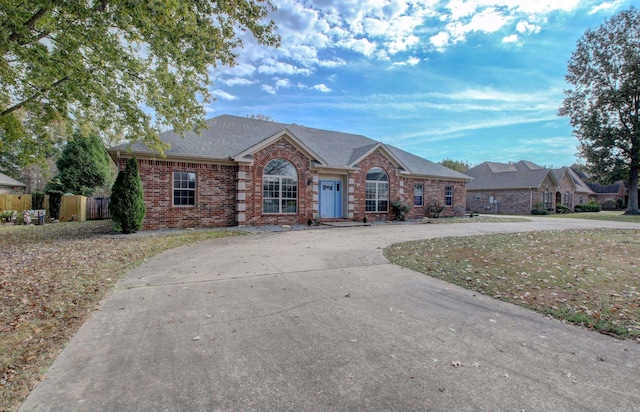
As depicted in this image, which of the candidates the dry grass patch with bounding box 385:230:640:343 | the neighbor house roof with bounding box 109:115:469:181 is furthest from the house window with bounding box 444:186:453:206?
the dry grass patch with bounding box 385:230:640:343

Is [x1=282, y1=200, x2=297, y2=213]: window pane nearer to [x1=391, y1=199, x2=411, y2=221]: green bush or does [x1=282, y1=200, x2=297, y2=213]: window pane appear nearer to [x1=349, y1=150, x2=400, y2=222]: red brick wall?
[x1=349, y1=150, x2=400, y2=222]: red brick wall

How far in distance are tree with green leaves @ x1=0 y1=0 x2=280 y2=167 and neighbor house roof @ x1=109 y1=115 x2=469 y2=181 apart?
161cm

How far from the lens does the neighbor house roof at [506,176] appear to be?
31.7 meters

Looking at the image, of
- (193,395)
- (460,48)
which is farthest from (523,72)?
(193,395)

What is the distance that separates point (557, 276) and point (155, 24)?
10.8 meters

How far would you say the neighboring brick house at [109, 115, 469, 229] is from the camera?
13.7m

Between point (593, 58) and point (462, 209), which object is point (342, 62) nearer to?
point (462, 209)

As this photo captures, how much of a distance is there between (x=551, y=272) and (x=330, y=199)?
12.4m

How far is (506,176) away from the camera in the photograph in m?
34.3

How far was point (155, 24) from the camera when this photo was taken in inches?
300

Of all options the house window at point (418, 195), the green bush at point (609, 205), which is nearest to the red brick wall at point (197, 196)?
the house window at point (418, 195)

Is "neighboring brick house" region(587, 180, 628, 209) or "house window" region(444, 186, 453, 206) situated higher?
"neighboring brick house" region(587, 180, 628, 209)

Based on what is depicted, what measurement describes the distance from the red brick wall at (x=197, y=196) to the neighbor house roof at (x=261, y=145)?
55 cm

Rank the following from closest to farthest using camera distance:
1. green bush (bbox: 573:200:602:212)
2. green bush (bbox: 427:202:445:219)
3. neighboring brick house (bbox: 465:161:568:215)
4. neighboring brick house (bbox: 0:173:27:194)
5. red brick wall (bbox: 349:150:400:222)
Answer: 1. red brick wall (bbox: 349:150:400:222)
2. green bush (bbox: 427:202:445:219)
3. neighboring brick house (bbox: 0:173:27:194)
4. neighboring brick house (bbox: 465:161:568:215)
5. green bush (bbox: 573:200:602:212)
